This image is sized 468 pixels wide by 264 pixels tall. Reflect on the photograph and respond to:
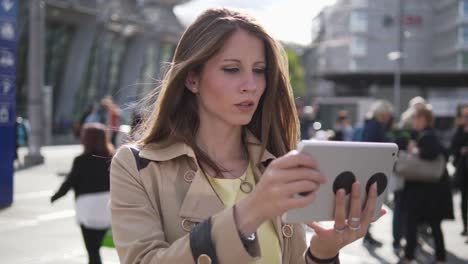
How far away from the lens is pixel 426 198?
7.61 meters

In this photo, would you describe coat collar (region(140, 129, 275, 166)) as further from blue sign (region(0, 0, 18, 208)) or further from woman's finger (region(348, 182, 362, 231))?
blue sign (region(0, 0, 18, 208))

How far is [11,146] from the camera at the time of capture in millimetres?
11609

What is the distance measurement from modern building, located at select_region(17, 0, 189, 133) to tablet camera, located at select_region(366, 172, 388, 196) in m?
37.2

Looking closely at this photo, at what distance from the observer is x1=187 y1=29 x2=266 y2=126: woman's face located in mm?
2000

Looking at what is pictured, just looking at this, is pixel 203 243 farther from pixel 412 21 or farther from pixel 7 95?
pixel 412 21

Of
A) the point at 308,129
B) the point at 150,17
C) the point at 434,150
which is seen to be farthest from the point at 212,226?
the point at 150,17

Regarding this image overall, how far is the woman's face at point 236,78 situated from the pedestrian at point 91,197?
4282mm

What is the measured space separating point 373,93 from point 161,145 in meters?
36.4

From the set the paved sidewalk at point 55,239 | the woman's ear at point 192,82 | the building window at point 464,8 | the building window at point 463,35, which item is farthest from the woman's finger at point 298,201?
the building window at point 463,35

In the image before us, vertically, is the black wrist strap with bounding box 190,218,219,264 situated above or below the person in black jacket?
above

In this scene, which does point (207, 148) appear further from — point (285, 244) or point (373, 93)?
point (373, 93)

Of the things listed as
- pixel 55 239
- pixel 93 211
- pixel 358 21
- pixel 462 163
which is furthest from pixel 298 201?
pixel 358 21

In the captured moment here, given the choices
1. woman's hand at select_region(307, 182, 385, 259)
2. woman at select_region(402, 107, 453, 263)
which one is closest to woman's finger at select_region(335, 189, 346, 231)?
woman's hand at select_region(307, 182, 385, 259)

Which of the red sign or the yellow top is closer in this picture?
the yellow top
